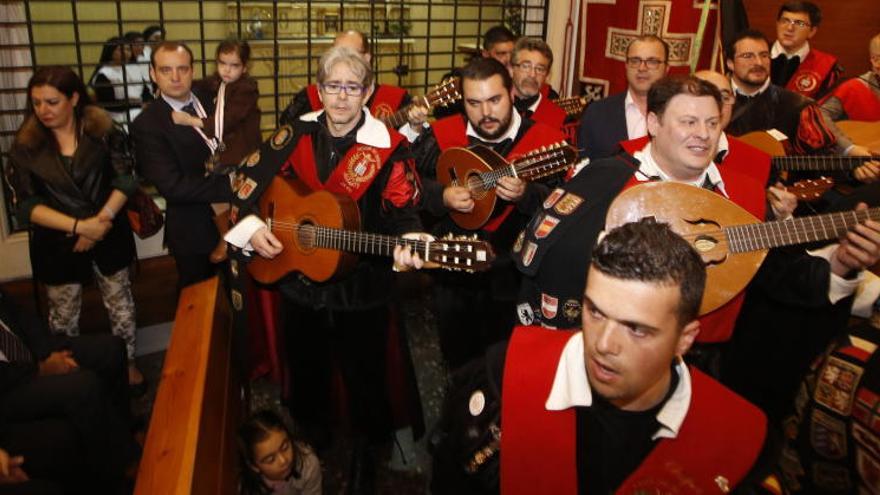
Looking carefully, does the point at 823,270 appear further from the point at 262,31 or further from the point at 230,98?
the point at 262,31

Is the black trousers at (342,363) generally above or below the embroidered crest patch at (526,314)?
below

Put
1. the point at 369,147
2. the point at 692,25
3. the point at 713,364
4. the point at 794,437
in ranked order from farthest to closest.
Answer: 1. the point at 692,25
2. the point at 369,147
3. the point at 713,364
4. the point at 794,437

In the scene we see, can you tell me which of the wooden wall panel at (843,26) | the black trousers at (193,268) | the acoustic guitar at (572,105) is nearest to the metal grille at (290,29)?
the acoustic guitar at (572,105)

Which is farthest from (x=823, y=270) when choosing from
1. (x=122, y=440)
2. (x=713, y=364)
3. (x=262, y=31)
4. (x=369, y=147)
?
(x=262, y=31)

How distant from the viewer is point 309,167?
2.97 meters

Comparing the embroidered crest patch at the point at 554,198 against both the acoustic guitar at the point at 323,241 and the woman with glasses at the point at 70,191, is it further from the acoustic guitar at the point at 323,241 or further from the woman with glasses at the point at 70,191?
the woman with glasses at the point at 70,191

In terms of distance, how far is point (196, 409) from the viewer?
8.09 ft

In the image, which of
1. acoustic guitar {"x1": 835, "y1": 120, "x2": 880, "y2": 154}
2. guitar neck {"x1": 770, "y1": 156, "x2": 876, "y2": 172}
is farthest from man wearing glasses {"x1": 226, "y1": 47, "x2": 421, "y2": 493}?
acoustic guitar {"x1": 835, "y1": 120, "x2": 880, "y2": 154}

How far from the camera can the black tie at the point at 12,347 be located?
2.67 m

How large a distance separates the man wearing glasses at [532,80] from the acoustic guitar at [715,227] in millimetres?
1799

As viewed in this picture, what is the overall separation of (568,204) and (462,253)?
433 millimetres

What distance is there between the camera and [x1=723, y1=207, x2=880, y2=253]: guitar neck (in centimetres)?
234

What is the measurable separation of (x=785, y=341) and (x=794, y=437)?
1.24m


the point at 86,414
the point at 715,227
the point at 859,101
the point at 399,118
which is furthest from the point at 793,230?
the point at 859,101
